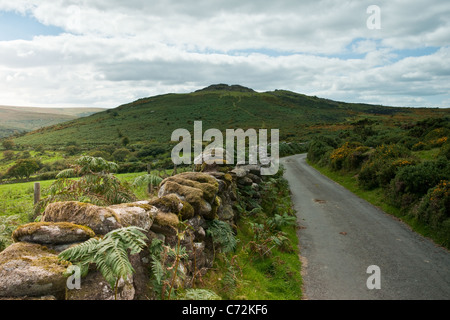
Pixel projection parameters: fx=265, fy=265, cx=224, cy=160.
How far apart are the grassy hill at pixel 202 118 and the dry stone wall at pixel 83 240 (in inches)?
2573

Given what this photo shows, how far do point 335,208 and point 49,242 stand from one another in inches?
603

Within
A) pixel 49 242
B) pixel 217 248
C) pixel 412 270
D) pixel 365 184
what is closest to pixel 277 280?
pixel 217 248

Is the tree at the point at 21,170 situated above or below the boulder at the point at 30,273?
below

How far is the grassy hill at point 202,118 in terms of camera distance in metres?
89.9

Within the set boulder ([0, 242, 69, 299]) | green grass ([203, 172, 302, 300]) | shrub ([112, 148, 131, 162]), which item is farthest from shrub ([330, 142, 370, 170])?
shrub ([112, 148, 131, 162])

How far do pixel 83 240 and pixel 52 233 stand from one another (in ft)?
1.36

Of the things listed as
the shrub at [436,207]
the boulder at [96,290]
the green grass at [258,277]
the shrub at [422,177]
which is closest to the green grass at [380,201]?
the shrub at [436,207]

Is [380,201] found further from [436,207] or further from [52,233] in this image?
[52,233]

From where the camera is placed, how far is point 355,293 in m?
6.98

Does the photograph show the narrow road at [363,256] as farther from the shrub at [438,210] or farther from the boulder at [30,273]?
the boulder at [30,273]

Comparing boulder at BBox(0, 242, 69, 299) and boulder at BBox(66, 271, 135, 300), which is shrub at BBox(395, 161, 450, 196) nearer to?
boulder at BBox(66, 271, 135, 300)

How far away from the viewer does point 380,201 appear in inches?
643

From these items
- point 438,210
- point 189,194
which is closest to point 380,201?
point 438,210
